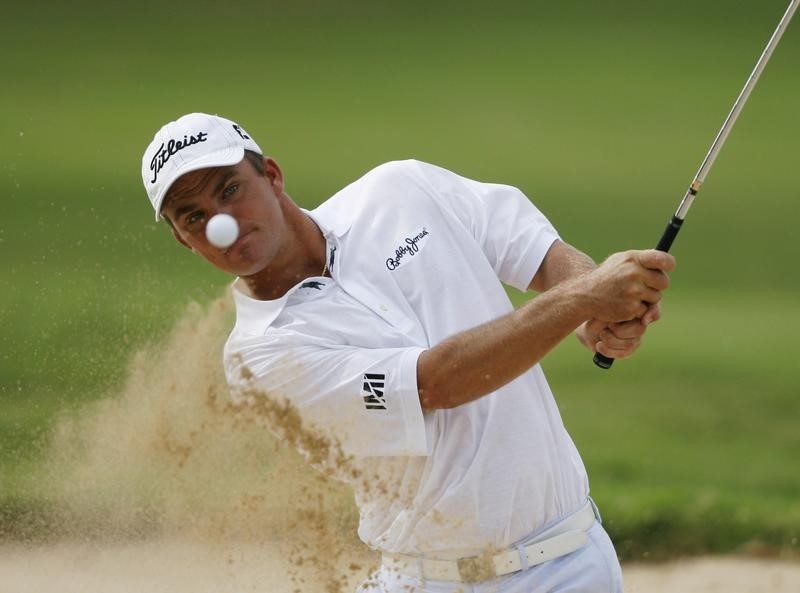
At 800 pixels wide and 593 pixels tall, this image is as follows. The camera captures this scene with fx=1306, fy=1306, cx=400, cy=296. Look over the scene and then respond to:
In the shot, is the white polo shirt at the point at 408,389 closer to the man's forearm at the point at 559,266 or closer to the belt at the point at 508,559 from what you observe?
the belt at the point at 508,559

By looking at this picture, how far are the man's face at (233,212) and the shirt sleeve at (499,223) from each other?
1.06 feet

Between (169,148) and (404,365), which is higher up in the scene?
(169,148)

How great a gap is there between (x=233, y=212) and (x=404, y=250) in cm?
32

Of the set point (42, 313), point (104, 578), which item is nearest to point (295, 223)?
point (104, 578)

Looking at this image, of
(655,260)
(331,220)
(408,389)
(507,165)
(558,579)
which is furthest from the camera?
(507,165)

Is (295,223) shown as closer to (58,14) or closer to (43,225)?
(43,225)

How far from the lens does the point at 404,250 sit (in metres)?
2.39

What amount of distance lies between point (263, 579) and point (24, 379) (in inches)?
105

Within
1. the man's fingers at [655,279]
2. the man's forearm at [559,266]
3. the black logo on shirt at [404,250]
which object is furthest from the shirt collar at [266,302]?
the man's fingers at [655,279]

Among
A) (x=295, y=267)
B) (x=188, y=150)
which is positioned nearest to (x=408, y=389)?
(x=295, y=267)

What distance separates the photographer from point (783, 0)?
11.0 metres

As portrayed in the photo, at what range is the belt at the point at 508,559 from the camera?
231 cm

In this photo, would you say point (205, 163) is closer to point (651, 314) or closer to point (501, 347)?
point (501, 347)

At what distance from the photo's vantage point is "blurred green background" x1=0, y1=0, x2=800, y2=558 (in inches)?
220
